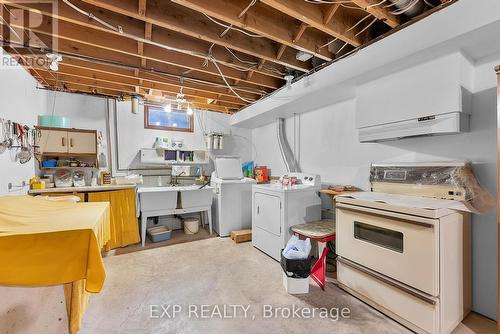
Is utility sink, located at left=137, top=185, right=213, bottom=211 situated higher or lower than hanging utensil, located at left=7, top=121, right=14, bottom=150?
lower

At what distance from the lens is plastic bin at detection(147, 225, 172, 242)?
3.54 metres

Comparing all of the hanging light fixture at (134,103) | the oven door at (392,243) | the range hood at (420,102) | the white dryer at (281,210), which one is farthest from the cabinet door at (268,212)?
the hanging light fixture at (134,103)

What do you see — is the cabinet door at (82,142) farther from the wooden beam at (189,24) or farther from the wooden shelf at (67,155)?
the wooden beam at (189,24)

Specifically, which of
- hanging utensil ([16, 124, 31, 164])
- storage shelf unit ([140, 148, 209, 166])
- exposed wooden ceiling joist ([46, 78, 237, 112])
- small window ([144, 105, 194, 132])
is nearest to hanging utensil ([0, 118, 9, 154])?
hanging utensil ([16, 124, 31, 164])

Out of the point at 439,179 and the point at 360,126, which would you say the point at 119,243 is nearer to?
the point at 360,126

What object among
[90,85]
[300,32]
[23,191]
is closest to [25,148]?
[23,191]

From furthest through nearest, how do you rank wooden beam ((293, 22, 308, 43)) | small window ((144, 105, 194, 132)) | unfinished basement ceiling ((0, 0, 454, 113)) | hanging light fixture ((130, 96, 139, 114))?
small window ((144, 105, 194, 132)) → hanging light fixture ((130, 96, 139, 114)) → wooden beam ((293, 22, 308, 43)) → unfinished basement ceiling ((0, 0, 454, 113))

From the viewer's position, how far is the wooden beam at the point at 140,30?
70.9 inches

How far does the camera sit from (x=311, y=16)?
181 cm

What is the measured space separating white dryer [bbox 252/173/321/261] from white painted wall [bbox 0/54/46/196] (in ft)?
9.42

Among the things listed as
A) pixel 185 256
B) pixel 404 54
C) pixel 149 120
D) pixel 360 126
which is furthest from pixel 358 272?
pixel 149 120

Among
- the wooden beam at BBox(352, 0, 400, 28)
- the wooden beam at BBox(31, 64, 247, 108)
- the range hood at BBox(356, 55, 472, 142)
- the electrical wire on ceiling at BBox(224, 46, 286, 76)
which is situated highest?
the electrical wire on ceiling at BBox(224, 46, 286, 76)

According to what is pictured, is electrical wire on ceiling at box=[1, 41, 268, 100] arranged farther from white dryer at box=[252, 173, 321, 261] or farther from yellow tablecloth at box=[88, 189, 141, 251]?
yellow tablecloth at box=[88, 189, 141, 251]

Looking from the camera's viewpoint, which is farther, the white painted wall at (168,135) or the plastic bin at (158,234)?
the white painted wall at (168,135)
